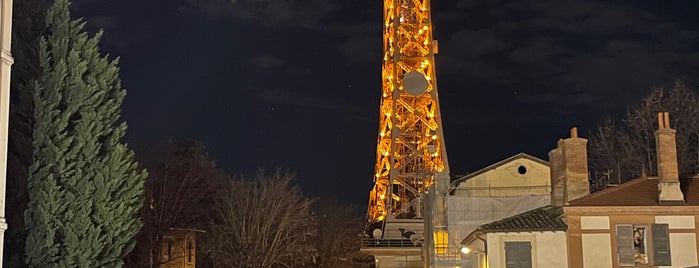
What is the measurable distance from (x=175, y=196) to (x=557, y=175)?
79.5 ft

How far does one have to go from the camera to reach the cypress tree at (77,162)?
1622cm

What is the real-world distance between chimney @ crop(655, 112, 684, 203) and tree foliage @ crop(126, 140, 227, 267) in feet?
82.3

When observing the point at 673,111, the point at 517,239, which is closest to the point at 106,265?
the point at 517,239

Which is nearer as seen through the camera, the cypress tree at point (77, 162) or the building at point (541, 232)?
the cypress tree at point (77, 162)

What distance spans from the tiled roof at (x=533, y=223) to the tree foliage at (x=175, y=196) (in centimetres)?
2054

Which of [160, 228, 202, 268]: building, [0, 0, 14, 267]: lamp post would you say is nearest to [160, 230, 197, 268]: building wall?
[160, 228, 202, 268]: building

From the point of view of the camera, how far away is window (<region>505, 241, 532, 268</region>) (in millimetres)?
28125

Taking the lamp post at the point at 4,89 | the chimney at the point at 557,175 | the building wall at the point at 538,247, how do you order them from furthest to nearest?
the chimney at the point at 557,175, the building wall at the point at 538,247, the lamp post at the point at 4,89

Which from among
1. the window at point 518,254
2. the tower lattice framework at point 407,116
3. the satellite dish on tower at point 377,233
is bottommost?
the window at point 518,254

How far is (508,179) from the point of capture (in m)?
48.7

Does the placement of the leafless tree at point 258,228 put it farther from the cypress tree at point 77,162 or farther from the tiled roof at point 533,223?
the cypress tree at point 77,162

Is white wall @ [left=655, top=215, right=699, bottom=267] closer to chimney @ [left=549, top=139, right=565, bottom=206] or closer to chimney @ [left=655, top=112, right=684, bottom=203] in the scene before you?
chimney @ [left=655, top=112, right=684, bottom=203]

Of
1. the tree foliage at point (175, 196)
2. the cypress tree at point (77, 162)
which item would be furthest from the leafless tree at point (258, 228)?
the cypress tree at point (77, 162)

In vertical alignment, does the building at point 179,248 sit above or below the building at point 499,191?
below
